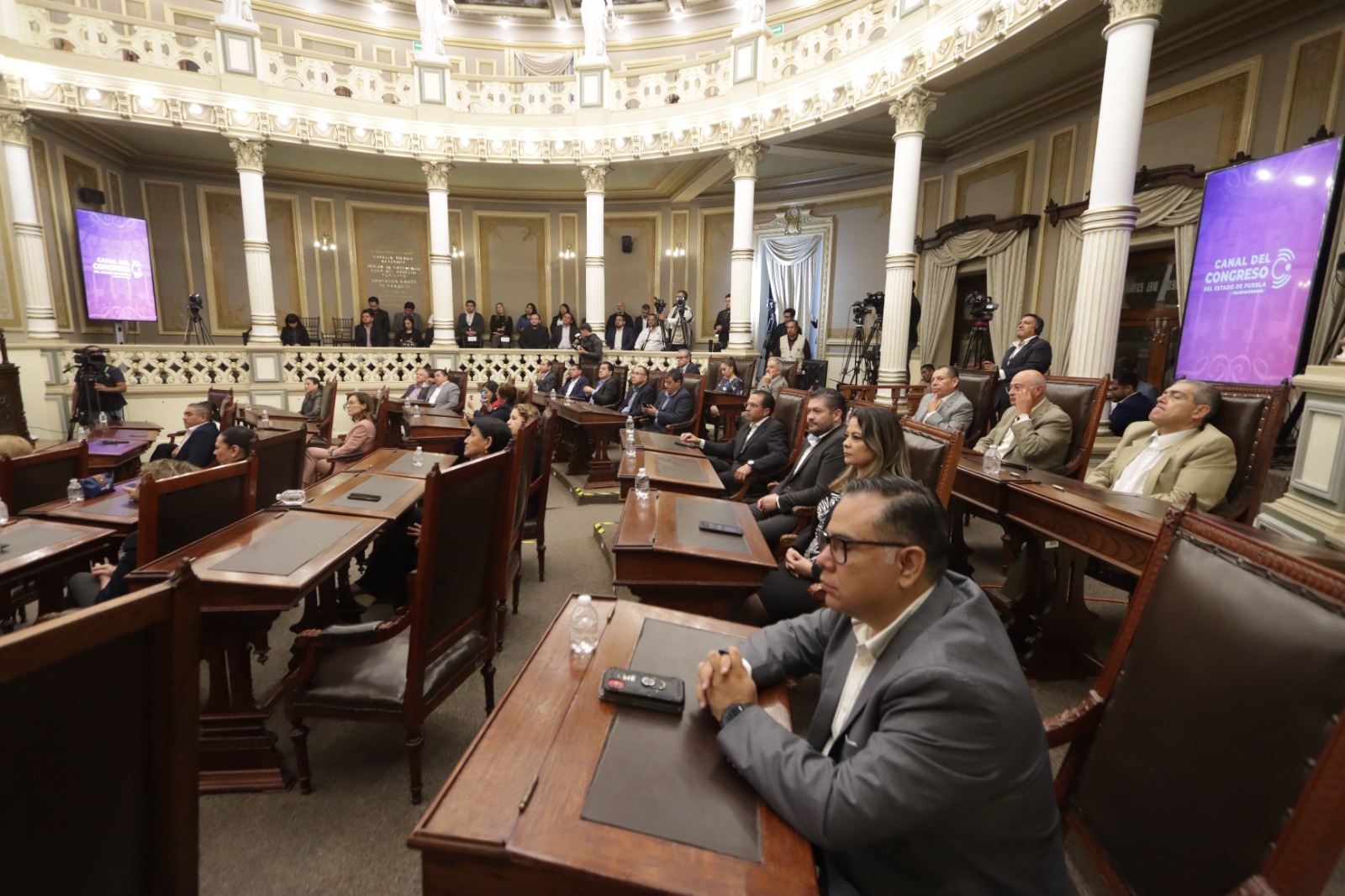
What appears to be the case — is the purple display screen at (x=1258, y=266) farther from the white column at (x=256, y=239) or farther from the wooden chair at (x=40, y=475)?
the white column at (x=256, y=239)

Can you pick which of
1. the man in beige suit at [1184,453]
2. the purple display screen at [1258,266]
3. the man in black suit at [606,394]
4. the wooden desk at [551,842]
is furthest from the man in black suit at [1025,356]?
the wooden desk at [551,842]

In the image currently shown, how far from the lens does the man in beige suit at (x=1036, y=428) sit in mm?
3428

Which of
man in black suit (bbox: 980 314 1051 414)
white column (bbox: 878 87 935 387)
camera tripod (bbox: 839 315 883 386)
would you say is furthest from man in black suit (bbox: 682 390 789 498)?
camera tripod (bbox: 839 315 883 386)

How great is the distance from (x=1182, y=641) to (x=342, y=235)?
13636mm

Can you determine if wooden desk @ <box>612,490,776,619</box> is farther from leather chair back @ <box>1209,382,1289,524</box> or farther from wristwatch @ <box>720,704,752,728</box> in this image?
leather chair back @ <box>1209,382,1289,524</box>

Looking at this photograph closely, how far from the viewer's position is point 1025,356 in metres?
4.77

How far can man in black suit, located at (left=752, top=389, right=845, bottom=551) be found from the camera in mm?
2912

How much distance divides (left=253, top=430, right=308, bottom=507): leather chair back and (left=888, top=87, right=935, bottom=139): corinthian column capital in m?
6.47

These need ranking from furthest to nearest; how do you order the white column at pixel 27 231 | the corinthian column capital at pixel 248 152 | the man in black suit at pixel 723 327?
the man in black suit at pixel 723 327, the corinthian column capital at pixel 248 152, the white column at pixel 27 231

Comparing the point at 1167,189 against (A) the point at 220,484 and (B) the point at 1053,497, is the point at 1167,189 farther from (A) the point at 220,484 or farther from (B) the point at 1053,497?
(A) the point at 220,484

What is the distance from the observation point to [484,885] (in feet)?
2.88

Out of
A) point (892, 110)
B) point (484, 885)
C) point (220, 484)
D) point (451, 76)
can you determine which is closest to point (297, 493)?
point (220, 484)

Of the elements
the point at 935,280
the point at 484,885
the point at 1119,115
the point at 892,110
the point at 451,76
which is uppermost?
the point at 451,76

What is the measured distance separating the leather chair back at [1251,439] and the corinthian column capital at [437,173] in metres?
9.83
